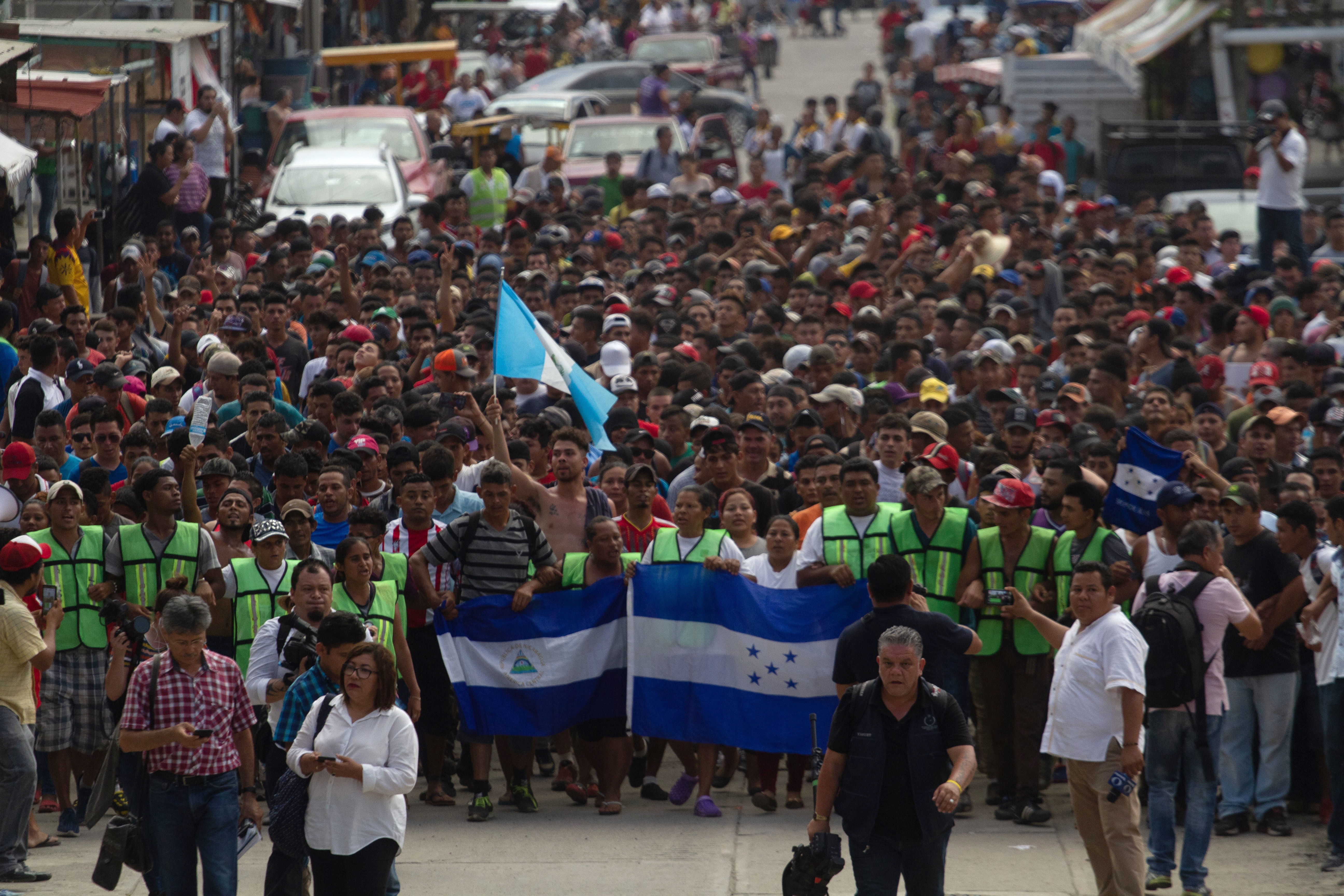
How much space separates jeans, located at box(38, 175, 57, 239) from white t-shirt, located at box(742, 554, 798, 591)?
347 inches

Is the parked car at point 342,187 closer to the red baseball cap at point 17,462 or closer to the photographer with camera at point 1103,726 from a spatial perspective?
the red baseball cap at point 17,462

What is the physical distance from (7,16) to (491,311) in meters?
8.05

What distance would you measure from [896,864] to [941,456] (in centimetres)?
380

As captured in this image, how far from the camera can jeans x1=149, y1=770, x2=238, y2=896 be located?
7305mm

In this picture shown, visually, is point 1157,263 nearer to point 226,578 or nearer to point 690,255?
point 690,255

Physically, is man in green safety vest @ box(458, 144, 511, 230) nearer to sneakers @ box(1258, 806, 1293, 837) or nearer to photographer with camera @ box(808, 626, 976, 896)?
sneakers @ box(1258, 806, 1293, 837)

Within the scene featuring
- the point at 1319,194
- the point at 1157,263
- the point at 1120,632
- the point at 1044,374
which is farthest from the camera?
the point at 1319,194

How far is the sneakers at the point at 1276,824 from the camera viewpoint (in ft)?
30.8

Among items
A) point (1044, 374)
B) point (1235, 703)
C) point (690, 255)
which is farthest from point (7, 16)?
point (1235, 703)

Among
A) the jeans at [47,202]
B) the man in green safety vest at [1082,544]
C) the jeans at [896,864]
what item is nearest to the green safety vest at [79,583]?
the jeans at [896,864]

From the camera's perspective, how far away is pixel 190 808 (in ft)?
24.0

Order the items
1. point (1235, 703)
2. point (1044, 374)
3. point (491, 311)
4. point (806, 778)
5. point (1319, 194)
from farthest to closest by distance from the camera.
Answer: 1. point (1319, 194)
2. point (491, 311)
3. point (1044, 374)
4. point (806, 778)
5. point (1235, 703)

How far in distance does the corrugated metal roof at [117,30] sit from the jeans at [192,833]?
464 inches

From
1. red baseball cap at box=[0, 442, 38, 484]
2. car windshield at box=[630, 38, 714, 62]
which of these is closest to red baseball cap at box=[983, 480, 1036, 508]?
red baseball cap at box=[0, 442, 38, 484]
